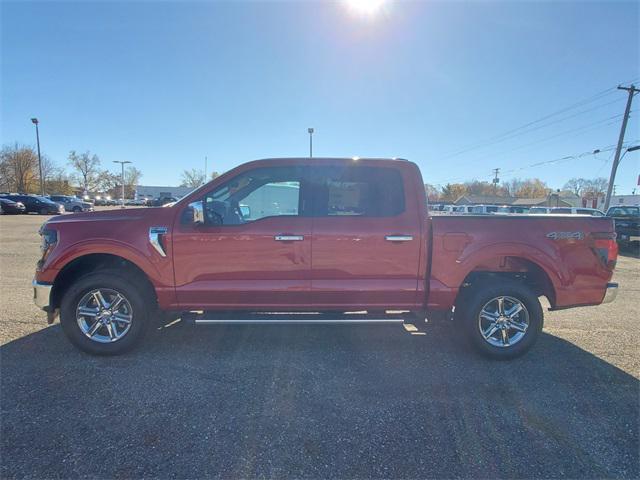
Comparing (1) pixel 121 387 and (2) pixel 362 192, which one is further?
(2) pixel 362 192

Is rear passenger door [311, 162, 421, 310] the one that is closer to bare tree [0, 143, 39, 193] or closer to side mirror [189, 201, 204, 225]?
side mirror [189, 201, 204, 225]

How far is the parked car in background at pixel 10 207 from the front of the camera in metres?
27.2

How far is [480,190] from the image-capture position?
11056cm

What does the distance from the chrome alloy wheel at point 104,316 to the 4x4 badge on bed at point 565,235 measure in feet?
14.5

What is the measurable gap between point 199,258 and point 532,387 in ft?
11.0

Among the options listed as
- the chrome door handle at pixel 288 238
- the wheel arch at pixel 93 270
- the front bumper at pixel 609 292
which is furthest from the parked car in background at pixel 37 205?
the front bumper at pixel 609 292

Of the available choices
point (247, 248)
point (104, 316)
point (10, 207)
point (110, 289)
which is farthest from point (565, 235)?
point (10, 207)

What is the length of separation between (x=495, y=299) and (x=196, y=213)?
3187mm

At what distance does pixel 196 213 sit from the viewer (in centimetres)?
340

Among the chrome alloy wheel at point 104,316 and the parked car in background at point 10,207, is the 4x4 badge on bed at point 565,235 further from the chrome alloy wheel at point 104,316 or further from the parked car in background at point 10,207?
the parked car in background at point 10,207

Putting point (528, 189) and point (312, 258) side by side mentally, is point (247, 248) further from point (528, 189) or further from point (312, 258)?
point (528, 189)

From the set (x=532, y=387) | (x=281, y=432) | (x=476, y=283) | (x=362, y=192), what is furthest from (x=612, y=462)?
(x=362, y=192)

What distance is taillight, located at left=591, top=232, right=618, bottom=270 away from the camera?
3660mm

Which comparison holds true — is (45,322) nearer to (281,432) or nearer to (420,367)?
(281,432)
